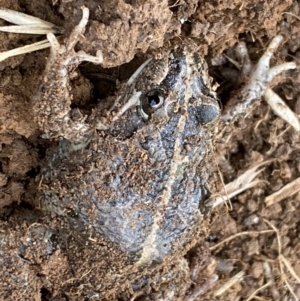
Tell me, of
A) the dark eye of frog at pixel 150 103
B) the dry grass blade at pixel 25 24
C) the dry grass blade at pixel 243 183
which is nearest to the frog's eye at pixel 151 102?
the dark eye of frog at pixel 150 103

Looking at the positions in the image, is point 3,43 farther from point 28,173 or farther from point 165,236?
point 165,236

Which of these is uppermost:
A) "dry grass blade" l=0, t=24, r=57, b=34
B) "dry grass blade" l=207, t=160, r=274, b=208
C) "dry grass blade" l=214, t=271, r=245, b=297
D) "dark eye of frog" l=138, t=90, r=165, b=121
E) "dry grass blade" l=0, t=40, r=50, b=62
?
"dry grass blade" l=0, t=24, r=57, b=34

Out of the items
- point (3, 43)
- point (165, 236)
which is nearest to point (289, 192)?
point (165, 236)

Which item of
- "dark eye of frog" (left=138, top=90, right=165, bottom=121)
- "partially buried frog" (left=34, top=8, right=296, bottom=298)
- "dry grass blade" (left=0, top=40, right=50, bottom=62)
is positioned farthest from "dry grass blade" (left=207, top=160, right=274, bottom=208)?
"dry grass blade" (left=0, top=40, right=50, bottom=62)

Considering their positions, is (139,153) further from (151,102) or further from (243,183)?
(243,183)

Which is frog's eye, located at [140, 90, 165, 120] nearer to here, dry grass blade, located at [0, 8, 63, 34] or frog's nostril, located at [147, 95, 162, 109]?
frog's nostril, located at [147, 95, 162, 109]

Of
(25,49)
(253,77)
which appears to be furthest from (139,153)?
(253,77)
